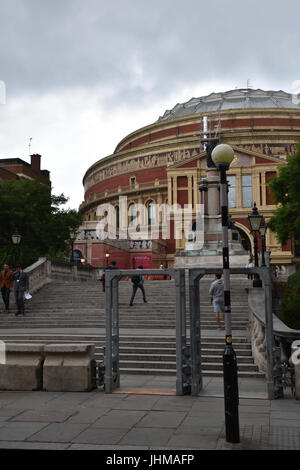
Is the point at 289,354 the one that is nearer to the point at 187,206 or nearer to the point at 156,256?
the point at 156,256

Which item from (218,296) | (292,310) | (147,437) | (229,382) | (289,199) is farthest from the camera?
(289,199)

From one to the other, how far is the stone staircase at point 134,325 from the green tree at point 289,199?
10.2 metres

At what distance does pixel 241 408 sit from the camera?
8.87 meters

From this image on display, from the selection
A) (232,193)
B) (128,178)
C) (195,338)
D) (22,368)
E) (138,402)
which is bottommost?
(138,402)

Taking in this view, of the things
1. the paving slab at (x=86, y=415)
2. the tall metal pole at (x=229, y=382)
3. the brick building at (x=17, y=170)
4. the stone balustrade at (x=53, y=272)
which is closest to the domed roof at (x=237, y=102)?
the brick building at (x=17, y=170)

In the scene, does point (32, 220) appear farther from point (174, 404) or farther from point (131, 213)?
point (131, 213)

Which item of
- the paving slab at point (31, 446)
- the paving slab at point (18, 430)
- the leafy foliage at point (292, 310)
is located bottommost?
the paving slab at point (18, 430)

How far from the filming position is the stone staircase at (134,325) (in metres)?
13.0

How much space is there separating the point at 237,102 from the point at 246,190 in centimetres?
2563

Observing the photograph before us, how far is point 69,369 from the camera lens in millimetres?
10531

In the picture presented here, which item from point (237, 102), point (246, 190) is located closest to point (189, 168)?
point (246, 190)

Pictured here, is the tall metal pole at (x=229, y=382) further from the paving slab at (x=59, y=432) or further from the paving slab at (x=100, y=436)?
the paving slab at (x=59, y=432)

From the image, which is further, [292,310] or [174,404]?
[292,310]

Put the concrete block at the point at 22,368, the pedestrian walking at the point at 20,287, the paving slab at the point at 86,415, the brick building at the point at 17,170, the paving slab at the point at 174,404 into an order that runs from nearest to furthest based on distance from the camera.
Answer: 1. the paving slab at the point at 86,415
2. the paving slab at the point at 174,404
3. the concrete block at the point at 22,368
4. the pedestrian walking at the point at 20,287
5. the brick building at the point at 17,170
